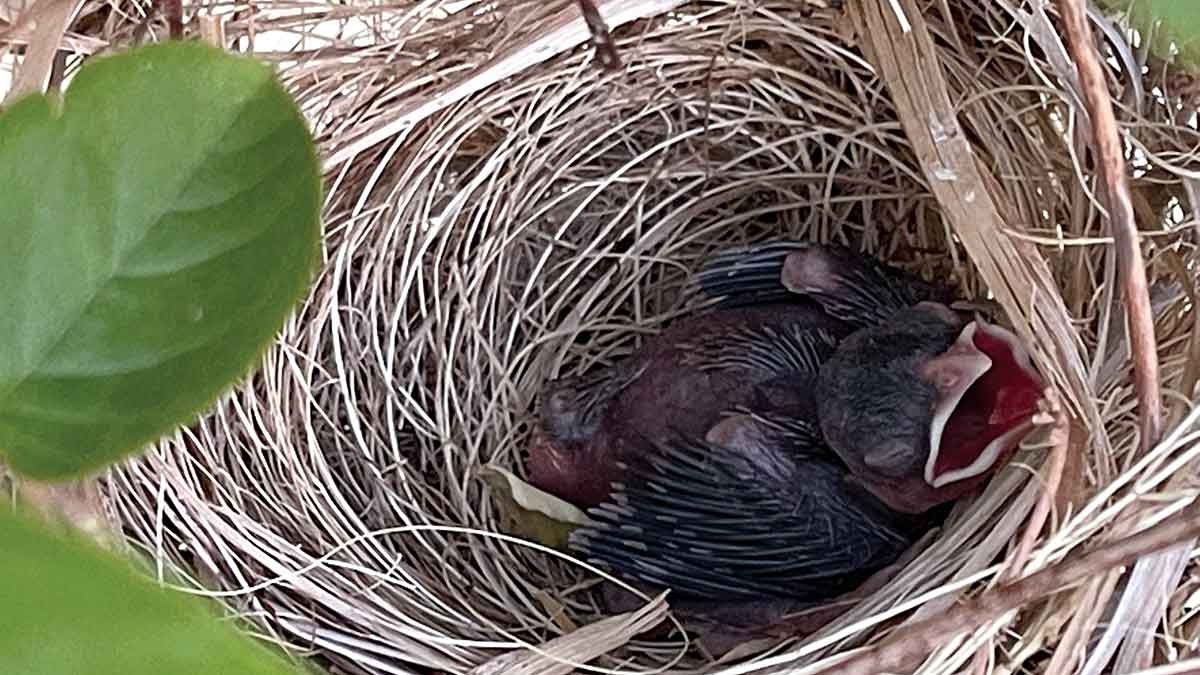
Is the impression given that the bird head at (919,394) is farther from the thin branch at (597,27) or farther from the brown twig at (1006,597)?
the thin branch at (597,27)

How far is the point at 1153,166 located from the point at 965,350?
0.12 meters

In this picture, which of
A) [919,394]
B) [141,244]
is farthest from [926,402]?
[141,244]

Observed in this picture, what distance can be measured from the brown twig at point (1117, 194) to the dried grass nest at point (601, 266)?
0.04 m

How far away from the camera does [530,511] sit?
0.73m

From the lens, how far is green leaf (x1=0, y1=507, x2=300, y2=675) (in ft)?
0.42

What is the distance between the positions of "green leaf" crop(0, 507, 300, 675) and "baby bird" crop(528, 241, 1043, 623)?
0.44 metres

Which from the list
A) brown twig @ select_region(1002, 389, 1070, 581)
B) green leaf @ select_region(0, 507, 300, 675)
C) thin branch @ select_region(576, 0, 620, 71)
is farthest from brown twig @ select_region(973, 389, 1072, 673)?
green leaf @ select_region(0, 507, 300, 675)

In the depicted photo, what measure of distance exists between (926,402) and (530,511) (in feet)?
0.88

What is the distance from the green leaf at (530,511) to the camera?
0.72 metres

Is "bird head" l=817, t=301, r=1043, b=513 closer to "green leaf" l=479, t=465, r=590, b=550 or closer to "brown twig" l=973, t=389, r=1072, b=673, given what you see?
"brown twig" l=973, t=389, r=1072, b=673

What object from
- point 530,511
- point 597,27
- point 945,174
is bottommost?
point 530,511

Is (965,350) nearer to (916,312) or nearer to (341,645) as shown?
(916,312)

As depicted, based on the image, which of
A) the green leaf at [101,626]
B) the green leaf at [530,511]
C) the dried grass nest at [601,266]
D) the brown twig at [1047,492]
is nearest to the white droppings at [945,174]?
the dried grass nest at [601,266]

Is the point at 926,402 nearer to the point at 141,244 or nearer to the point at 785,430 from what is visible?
the point at 785,430
